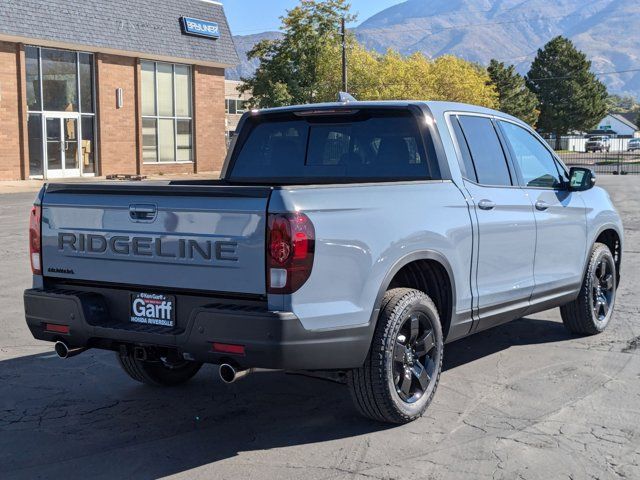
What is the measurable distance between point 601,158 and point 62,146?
45.6 meters

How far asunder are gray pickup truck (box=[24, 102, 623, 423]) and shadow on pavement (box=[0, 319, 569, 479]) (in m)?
0.34

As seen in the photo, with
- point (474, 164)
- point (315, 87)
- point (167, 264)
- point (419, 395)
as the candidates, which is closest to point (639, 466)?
point (419, 395)

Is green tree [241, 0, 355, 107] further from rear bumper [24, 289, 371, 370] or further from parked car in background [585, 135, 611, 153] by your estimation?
A: parked car in background [585, 135, 611, 153]

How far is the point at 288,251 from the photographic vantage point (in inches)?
164

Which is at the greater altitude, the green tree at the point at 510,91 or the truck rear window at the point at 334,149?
the green tree at the point at 510,91

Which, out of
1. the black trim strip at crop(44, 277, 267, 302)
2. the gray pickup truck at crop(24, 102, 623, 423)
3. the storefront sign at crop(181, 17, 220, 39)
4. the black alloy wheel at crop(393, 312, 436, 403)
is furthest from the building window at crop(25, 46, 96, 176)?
the black alloy wheel at crop(393, 312, 436, 403)

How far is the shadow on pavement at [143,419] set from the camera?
14.8 feet

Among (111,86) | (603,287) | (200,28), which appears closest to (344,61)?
(200,28)

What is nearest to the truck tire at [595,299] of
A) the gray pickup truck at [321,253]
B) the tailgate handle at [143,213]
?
the gray pickup truck at [321,253]

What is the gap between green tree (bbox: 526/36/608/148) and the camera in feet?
294

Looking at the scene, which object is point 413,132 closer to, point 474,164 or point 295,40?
point 474,164

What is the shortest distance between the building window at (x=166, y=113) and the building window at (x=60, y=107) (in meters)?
3.17

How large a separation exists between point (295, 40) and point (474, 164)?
143 ft

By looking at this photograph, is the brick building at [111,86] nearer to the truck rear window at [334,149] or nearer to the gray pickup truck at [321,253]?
the truck rear window at [334,149]
